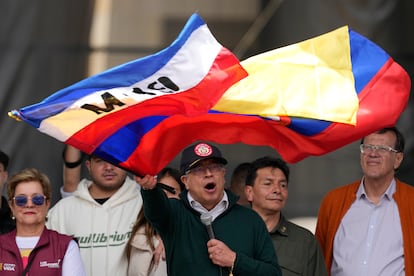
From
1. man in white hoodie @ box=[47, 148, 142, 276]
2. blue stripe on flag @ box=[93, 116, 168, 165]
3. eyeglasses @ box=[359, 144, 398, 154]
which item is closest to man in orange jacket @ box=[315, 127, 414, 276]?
eyeglasses @ box=[359, 144, 398, 154]

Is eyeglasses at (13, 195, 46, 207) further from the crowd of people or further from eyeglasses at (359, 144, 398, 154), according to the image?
eyeglasses at (359, 144, 398, 154)

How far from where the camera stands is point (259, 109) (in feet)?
18.5

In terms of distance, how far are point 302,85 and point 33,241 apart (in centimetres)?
155

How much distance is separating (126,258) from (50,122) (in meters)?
1.51

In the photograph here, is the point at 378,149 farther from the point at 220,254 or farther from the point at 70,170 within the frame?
the point at 70,170

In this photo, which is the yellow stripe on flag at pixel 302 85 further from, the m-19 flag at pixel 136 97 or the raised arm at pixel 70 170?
the raised arm at pixel 70 170

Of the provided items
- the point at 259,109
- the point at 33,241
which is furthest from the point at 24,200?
the point at 259,109

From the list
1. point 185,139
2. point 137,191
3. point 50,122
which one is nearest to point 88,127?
point 50,122

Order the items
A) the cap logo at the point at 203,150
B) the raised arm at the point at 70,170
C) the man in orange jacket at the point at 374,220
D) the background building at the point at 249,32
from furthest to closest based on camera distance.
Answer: the background building at the point at 249,32 < the raised arm at the point at 70,170 < the man in orange jacket at the point at 374,220 < the cap logo at the point at 203,150

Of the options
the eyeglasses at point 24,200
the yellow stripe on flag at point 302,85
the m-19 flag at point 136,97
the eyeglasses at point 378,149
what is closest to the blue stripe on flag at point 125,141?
the m-19 flag at point 136,97

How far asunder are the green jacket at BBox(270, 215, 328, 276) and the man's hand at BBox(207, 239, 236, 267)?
94 centimetres

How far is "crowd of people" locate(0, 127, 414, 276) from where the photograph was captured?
17.5 ft

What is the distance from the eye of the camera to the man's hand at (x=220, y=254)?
5.18m

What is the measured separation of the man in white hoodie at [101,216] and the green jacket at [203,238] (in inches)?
40.6
